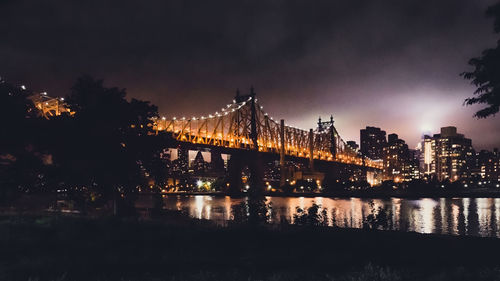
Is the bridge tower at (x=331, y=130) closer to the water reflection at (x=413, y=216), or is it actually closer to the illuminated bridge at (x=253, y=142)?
the illuminated bridge at (x=253, y=142)

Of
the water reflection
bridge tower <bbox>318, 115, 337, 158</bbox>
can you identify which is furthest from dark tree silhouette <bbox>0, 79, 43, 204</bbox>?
bridge tower <bbox>318, 115, 337, 158</bbox>

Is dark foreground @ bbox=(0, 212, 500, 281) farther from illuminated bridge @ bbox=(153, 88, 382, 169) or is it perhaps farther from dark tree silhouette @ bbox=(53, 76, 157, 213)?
Result: illuminated bridge @ bbox=(153, 88, 382, 169)

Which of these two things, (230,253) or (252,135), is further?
(252,135)

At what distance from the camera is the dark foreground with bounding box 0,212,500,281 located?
953 centimetres

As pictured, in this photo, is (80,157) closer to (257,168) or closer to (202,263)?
(202,263)

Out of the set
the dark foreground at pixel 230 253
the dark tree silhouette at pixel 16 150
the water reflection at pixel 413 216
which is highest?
the dark tree silhouette at pixel 16 150

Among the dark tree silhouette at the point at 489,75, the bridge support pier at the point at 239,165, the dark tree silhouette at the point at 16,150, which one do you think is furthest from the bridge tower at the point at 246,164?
the dark tree silhouette at the point at 489,75

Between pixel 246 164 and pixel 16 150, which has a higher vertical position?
pixel 246 164

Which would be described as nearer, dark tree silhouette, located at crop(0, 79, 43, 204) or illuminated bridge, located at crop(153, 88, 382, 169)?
dark tree silhouette, located at crop(0, 79, 43, 204)

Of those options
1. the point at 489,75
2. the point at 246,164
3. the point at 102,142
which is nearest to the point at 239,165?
the point at 246,164

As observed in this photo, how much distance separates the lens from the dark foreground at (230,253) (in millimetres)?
9531

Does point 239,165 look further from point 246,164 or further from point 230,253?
point 230,253

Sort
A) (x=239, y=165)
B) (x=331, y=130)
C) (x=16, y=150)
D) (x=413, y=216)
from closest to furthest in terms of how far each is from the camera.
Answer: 1. (x=16, y=150)
2. (x=413, y=216)
3. (x=239, y=165)
4. (x=331, y=130)

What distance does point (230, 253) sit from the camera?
12594 millimetres
